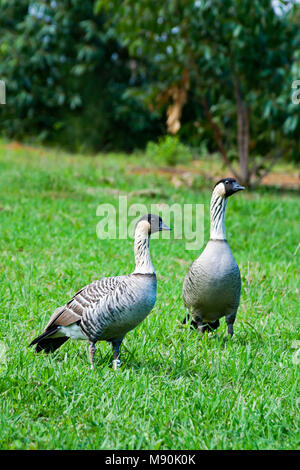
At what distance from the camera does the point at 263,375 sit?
12.4 ft

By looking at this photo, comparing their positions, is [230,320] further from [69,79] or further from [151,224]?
[69,79]

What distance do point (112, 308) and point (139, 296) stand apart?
17cm

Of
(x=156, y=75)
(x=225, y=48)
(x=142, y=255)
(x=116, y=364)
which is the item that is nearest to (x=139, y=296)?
(x=142, y=255)

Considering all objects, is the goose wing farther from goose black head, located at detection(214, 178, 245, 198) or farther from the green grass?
goose black head, located at detection(214, 178, 245, 198)

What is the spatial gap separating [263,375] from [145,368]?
2.41ft

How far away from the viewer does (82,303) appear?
3738mm

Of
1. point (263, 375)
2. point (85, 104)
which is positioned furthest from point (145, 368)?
point (85, 104)

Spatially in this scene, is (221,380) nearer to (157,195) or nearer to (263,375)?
(263,375)

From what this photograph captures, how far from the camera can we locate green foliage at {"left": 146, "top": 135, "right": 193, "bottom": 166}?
602 inches

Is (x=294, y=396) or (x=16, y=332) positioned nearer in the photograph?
(x=294, y=396)

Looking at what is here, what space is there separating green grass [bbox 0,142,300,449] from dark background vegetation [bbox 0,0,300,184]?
164 inches

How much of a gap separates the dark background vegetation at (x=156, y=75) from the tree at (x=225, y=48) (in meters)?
0.02

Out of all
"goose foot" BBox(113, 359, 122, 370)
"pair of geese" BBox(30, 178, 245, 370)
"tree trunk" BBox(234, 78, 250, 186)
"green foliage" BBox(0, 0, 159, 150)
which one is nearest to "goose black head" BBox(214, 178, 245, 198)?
"pair of geese" BBox(30, 178, 245, 370)

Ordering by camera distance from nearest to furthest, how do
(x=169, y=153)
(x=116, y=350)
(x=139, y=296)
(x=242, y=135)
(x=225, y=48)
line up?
1. (x=139, y=296)
2. (x=116, y=350)
3. (x=225, y=48)
4. (x=242, y=135)
5. (x=169, y=153)
